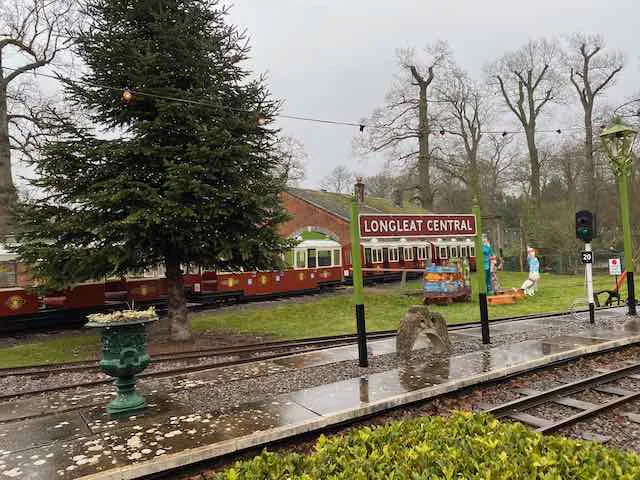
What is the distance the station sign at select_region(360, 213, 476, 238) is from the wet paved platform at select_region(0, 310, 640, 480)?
2.42 m

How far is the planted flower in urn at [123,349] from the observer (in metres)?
6.04

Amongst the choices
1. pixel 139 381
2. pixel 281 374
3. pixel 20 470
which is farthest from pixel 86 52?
pixel 20 470

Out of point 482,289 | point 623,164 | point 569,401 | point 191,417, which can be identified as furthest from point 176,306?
point 623,164

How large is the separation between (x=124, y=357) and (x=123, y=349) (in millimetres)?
103

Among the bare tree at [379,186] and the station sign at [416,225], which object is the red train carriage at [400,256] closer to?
the station sign at [416,225]

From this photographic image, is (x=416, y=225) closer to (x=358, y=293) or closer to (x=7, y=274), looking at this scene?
(x=358, y=293)

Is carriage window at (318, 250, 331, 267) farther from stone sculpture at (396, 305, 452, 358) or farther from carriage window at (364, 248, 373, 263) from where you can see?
→ stone sculpture at (396, 305, 452, 358)

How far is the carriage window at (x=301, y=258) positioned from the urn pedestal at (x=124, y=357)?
18035 mm

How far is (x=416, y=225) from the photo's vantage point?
932 centimetres

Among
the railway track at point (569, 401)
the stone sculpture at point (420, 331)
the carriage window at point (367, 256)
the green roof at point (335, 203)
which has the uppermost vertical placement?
the green roof at point (335, 203)

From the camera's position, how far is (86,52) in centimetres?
1205

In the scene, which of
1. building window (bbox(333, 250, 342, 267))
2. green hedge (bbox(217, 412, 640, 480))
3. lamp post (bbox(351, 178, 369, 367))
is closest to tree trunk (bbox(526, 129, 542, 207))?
building window (bbox(333, 250, 342, 267))

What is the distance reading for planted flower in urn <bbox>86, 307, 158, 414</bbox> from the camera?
6.04m

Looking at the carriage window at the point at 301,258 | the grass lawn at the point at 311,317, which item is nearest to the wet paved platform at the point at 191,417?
the grass lawn at the point at 311,317
